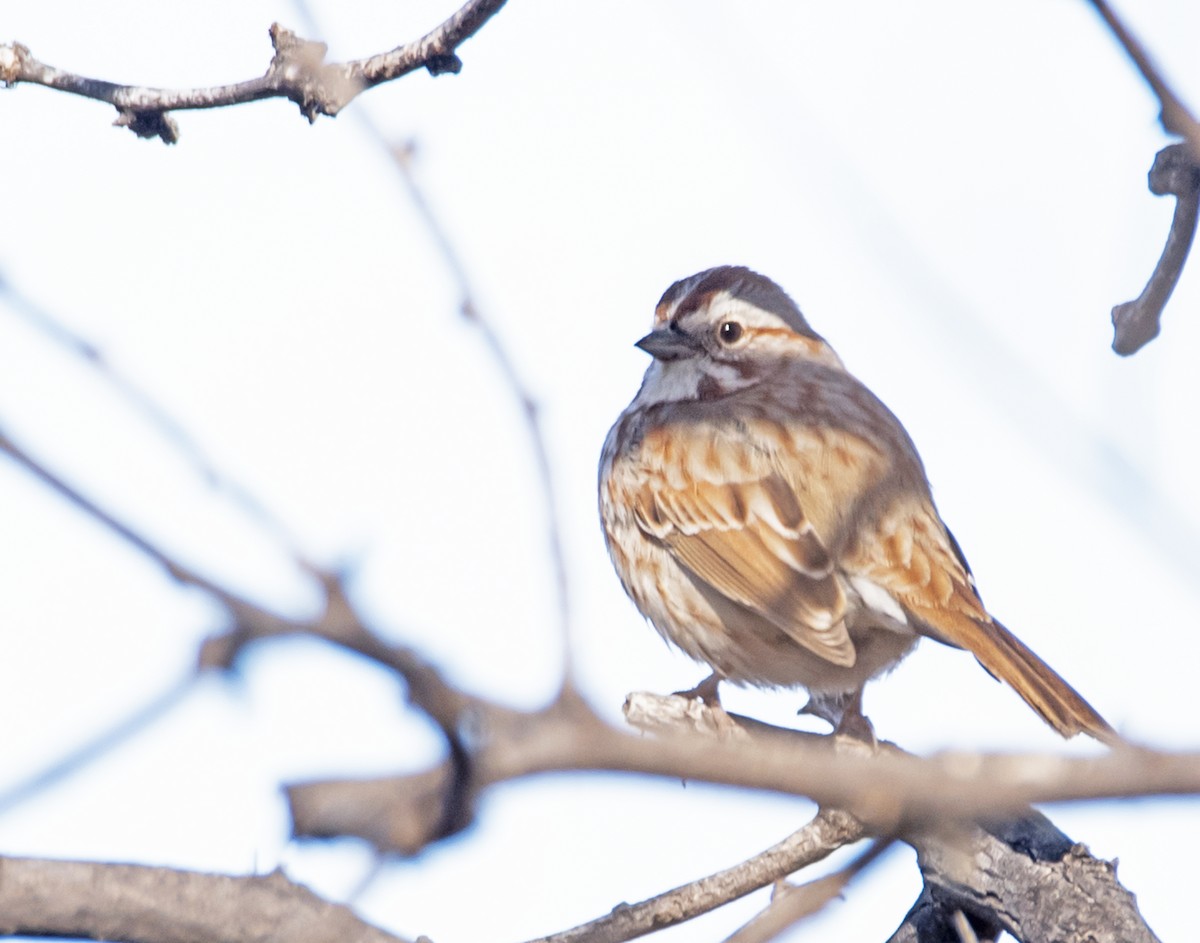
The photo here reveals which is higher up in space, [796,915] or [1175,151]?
[1175,151]

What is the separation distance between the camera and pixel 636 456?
21.4 ft

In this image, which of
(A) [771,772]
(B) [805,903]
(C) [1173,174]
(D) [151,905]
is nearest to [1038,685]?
(C) [1173,174]

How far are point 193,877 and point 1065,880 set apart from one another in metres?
2.51

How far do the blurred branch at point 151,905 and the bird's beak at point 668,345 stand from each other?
4.45 m

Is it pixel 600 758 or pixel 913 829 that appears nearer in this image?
pixel 600 758

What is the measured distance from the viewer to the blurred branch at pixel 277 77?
12.2ft

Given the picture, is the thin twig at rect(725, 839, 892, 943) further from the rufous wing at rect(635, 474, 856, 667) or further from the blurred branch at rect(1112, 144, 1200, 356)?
the rufous wing at rect(635, 474, 856, 667)

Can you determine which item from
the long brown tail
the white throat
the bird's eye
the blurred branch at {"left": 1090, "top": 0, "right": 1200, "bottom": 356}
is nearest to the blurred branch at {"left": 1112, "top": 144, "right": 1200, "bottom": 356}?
the blurred branch at {"left": 1090, "top": 0, "right": 1200, "bottom": 356}

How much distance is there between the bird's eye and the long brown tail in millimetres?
2265

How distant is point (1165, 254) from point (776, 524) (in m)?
2.14

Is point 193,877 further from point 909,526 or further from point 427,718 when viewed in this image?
point 909,526

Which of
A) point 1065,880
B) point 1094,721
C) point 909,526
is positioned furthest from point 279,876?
point 909,526

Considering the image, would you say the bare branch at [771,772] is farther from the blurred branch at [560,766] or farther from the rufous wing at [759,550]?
the rufous wing at [759,550]

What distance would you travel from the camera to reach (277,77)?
3.83 metres
